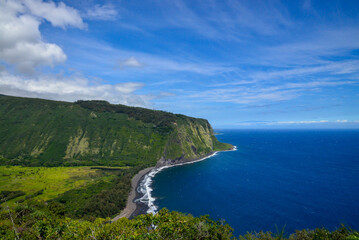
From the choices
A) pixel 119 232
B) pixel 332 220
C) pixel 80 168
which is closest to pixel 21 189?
pixel 80 168

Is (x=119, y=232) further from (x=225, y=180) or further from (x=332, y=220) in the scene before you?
(x=225, y=180)

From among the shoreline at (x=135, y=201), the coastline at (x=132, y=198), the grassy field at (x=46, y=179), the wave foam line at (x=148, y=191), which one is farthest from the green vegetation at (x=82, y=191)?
the wave foam line at (x=148, y=191)

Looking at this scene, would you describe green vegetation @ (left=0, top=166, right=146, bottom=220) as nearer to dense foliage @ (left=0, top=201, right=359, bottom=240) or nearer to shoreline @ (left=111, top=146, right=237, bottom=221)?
shoreline @ (left=111, top=146, right=237, bottom=221)

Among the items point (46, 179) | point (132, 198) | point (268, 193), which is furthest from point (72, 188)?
point (268, 193)

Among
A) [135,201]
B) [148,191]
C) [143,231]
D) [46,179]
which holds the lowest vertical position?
[135,201]

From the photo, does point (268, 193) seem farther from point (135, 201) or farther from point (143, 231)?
point (143, 231)
